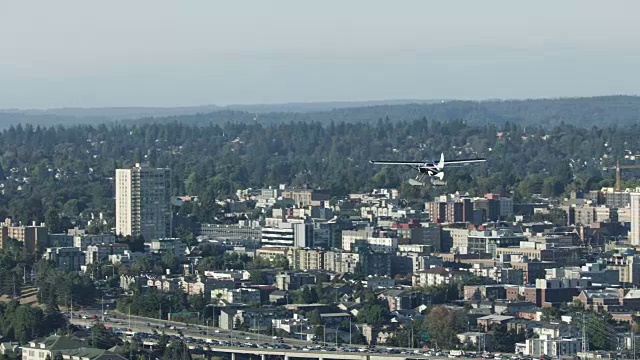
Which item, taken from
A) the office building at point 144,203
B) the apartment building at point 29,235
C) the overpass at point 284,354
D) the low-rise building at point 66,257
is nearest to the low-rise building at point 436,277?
the low-rise building at point 66,257

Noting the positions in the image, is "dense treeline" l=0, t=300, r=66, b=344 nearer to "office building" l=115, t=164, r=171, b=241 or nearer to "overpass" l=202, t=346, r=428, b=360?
"overpass" l=202, t=346, r=428, b=360

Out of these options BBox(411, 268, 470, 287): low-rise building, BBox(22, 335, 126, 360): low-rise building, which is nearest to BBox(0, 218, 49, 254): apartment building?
BBox(411, 268, 470, 287): low-rise building

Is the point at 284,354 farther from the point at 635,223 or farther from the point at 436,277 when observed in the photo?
the point at 635,223

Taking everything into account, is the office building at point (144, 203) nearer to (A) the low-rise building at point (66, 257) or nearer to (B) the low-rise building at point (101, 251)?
(B) the low-rise building at point (101, 251)

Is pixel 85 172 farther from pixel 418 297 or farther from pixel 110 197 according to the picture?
pixel 418 297

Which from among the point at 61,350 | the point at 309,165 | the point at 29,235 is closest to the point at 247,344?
the point at 61,350
